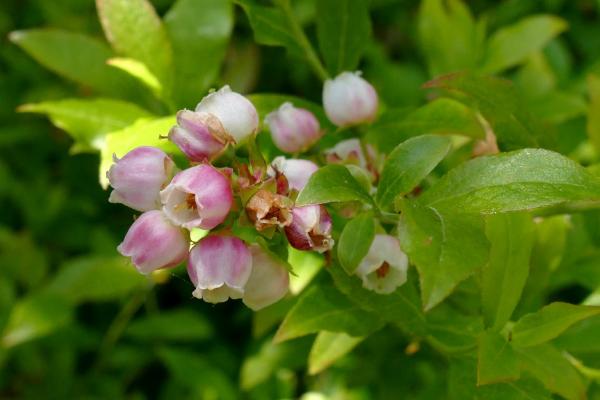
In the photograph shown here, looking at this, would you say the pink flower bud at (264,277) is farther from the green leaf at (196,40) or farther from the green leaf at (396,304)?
the green leaf at (196,40)

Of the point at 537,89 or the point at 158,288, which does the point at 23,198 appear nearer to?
the point at 158,288

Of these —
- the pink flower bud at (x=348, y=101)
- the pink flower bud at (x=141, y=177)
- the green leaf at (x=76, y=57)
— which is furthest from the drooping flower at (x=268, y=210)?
the green leaf at (x=76, y=57)

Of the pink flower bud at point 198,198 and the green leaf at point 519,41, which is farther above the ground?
the pink flower bud at point 198,198

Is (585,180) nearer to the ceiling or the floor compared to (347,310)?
nearer to the ceiling

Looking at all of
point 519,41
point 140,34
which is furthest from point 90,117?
point 519,41

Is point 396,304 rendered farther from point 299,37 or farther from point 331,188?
point 299,37

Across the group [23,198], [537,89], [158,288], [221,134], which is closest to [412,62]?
[537,89]
